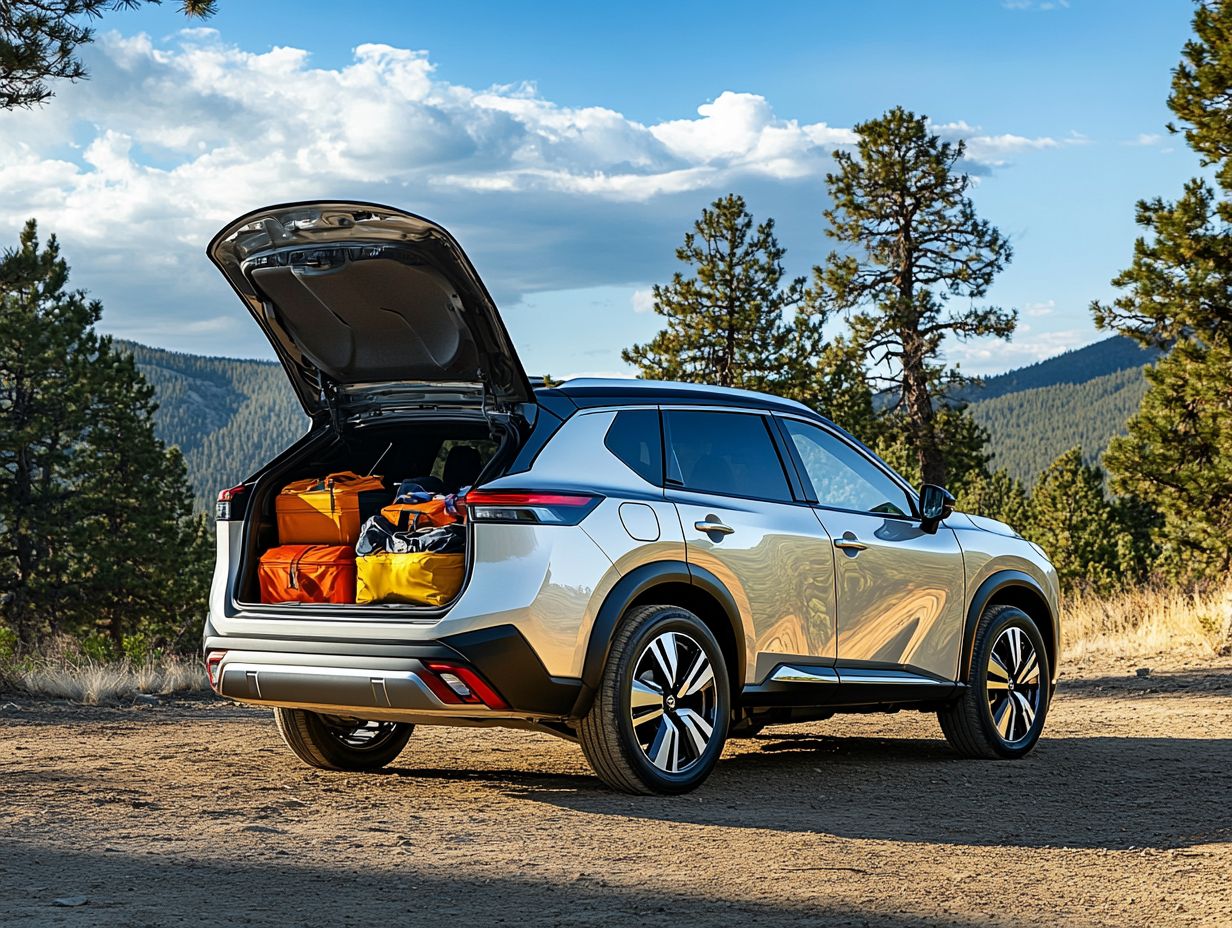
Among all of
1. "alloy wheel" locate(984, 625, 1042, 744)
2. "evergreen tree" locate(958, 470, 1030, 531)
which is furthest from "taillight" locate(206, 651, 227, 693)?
"evergreen tree" locate(958, 470, 1030, 531)

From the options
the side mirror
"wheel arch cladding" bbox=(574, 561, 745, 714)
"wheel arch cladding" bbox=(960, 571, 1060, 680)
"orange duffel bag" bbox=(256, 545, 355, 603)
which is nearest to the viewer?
"wheel arch cladding" bbox=(574, 561, 745, 714)

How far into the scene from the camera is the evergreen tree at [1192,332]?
21.8 m

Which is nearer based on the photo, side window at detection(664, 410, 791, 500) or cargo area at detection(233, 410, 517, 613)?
cargo area at detection(233, 410, 517, 613)

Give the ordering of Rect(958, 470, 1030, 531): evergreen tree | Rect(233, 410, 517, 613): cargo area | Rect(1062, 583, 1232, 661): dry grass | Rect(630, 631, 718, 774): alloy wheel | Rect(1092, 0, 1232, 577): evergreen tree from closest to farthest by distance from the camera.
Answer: Rect(233, 410, 517, 613): cargo area, Rect(630, 631, 718, 774): alloy wheel, Rect(1062, 583, 1232, 661): dry grass, Rect(1092, 0, 1232, 577): evergreen tree, Rect(958, 470, 1030, 531): evergreen tree

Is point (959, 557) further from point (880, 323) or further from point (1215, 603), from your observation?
point (880, 323)

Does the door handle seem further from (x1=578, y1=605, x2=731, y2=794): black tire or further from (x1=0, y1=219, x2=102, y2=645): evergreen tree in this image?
(x1=0, y1=219, x2=102, y2=645): evergreen tree

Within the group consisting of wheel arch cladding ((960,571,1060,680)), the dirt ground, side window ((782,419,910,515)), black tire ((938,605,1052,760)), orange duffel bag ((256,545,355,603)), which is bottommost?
the dirt ground

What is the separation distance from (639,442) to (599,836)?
195 cm

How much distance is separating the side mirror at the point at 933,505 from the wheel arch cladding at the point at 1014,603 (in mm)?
561

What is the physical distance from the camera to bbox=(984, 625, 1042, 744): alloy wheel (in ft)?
28.1

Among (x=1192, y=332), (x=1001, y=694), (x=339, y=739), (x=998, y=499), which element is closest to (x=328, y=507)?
(x=339, y=739)

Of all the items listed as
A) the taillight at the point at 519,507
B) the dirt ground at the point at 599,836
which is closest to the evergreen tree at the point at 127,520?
the dirt ground at the point at 599,836

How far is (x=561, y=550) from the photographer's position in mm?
6281

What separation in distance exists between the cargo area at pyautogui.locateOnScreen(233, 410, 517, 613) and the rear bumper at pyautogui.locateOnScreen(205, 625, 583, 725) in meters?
0.22
